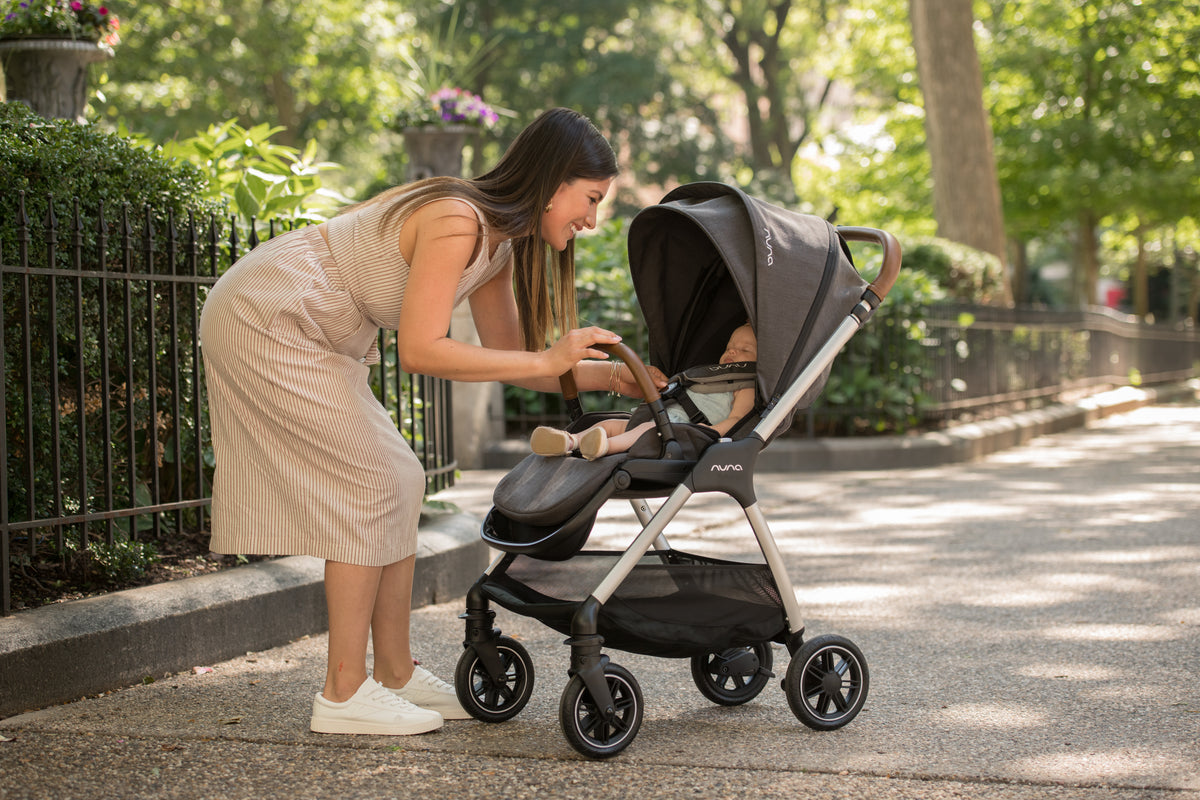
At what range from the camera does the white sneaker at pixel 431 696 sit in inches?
139

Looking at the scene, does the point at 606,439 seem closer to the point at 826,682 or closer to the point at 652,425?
the point at 652,425

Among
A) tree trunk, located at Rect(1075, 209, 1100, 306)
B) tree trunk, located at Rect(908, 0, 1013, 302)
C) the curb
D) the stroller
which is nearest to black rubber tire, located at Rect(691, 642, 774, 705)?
the stroller

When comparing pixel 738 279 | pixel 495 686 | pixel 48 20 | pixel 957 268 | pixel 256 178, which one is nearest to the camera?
pixel 738 279

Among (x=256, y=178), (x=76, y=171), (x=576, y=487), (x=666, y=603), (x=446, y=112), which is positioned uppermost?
(x=446, y=112)

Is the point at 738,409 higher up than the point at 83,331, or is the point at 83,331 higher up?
the point at 83,331

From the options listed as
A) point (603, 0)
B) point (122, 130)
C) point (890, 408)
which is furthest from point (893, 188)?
point (122, 130)

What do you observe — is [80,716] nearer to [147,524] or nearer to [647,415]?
[147,524]

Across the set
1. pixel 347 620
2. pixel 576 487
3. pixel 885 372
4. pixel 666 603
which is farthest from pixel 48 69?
pixel 885 372

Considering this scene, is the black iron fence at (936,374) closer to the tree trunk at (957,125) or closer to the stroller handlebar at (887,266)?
the tree trunk at (957,125)

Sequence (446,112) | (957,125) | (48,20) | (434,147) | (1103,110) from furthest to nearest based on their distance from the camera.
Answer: (1103,110), (957,125), (434,147), (446,112), (48,20)

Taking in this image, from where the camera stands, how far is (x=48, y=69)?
21.5ft

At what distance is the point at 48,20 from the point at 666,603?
5188 millimetres

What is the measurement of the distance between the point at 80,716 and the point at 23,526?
65 cm

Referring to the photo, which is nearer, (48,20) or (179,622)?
(179,622)
